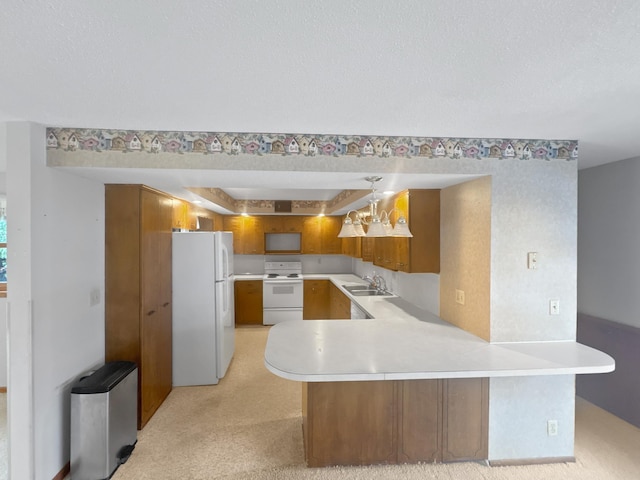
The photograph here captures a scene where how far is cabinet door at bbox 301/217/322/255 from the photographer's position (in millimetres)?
5801

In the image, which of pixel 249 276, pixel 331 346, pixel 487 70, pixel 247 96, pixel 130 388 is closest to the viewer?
pixel 487 70

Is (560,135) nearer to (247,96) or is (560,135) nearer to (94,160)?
(247,96)

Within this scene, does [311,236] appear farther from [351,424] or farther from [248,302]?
[351,424]

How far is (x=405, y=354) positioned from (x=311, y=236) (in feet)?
13.1

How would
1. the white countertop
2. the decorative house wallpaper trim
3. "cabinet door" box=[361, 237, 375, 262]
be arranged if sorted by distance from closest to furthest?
the white countertop → the decorative house wallpaper trim → "cabinet door" box=[361, 237, 375, 262]

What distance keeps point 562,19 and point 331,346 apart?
6.43ft

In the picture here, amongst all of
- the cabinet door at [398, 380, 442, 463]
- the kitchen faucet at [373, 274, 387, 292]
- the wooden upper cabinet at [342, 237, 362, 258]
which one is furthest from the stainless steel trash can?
the wooden upper cabinet at [342, 237, 362, 258]

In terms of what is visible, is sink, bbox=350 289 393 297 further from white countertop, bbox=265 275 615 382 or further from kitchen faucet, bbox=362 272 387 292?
white countertop, bbox=265 275 615 382

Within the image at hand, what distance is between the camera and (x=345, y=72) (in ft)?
4.14

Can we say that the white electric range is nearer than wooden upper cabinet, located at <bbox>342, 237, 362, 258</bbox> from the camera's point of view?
No

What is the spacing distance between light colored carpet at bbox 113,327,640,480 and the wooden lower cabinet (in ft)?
0.28

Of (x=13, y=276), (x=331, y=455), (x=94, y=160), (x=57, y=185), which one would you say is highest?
(x=94, y=160)

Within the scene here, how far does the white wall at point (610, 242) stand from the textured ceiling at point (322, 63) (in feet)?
3.61

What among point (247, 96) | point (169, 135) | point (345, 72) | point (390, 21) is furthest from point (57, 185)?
point (390, 21)
